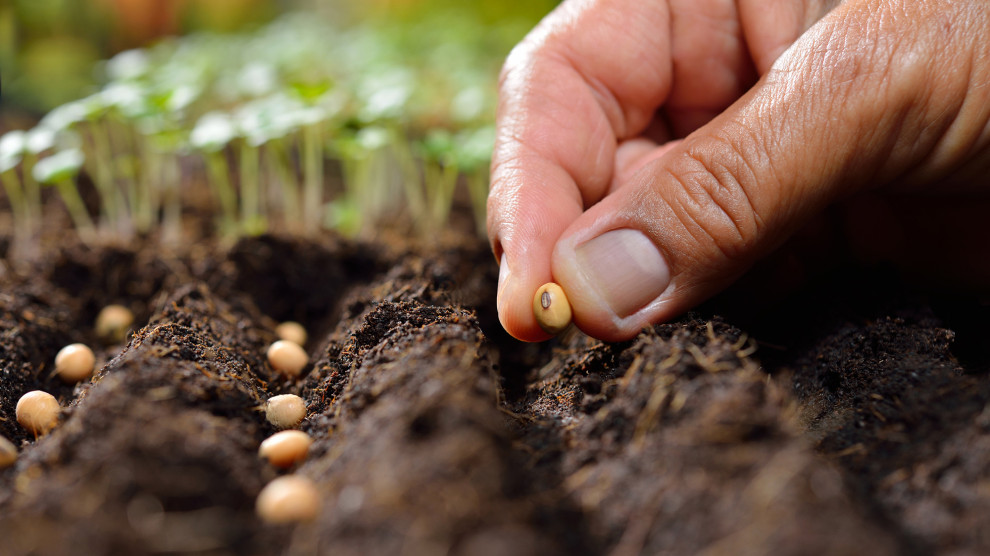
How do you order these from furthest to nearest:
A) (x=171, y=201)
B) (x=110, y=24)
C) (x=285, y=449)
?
1. (x=110, y=24)
2. (x=171, y=201)
3. (x=285, y=449)

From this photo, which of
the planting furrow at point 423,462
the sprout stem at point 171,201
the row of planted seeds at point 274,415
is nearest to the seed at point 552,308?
the planting furrow at point 423,462

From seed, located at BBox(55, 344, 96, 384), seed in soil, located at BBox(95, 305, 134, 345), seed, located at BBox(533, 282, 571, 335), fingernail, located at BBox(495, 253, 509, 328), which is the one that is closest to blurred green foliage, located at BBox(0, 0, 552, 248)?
seed in soil, located at BBox(95, 305, 134, 345)

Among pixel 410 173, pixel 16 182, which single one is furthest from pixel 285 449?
pixel 16 182

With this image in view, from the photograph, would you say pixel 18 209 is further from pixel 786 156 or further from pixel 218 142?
pixel 786 156

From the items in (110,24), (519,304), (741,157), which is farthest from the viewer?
(110,24)

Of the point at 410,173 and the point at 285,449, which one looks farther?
the point at 410,173

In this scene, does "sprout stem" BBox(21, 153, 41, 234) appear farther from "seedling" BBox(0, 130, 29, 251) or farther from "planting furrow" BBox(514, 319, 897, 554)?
"planting furrow" BBox(514, 319, 897, 554)
